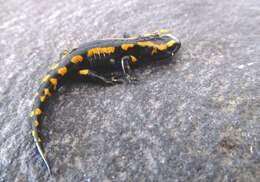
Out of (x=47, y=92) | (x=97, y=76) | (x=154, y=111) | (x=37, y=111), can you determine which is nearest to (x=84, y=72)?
(x=97, y=76)

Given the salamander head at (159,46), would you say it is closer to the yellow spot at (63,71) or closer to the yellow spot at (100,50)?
the yellow spot at (100,50)


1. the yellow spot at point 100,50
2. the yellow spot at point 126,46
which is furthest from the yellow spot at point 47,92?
the yellow spot at point 126,46

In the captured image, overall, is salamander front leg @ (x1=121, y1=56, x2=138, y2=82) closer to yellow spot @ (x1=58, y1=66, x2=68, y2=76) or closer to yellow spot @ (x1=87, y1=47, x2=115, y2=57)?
yellow spot @ (x1=87, y1=47, x2=115, y2=57)

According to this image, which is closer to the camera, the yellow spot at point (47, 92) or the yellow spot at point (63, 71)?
the yellow spot at point (47, 92)

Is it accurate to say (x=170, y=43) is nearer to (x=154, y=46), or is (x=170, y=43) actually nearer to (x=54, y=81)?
(x=154, y=46)

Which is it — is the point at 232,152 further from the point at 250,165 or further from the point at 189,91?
the point at 189,91

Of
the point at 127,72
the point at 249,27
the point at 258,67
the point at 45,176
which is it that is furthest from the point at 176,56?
the point at 45,176

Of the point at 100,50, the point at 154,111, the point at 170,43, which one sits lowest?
the point at 154,111
